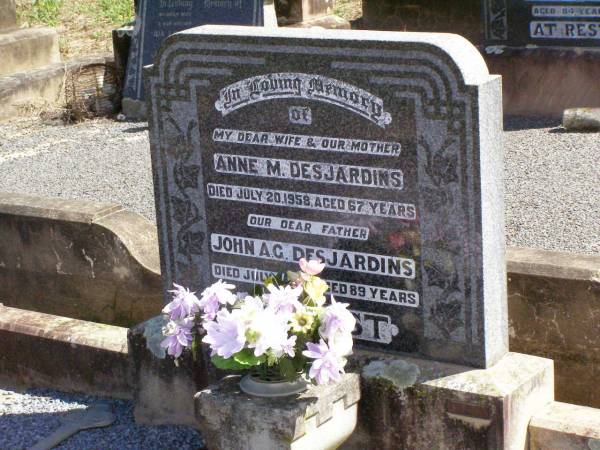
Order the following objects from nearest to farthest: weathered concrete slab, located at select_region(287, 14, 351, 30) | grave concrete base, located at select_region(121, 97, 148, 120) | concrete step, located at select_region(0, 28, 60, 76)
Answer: grave concrete base, located at select_region(121, 97, 148, 120)
concrete step, located at select_region(0, 28, 60, 76)
weathered concrete slab, located at select_region(287, 14, 351, 30)

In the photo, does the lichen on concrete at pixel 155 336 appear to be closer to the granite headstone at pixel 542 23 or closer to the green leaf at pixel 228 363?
the green leaf at pixel 228 363

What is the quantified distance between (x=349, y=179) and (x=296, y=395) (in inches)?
33.7

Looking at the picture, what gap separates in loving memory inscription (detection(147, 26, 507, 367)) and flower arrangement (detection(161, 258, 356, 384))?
33 cm

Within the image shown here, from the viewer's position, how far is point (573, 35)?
9211 millimetres

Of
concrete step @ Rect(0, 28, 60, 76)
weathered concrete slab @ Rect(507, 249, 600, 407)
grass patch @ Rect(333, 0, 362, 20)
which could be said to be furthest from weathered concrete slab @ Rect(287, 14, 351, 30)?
weathered concrete slab @ Rect(507, 249, 600, 407)

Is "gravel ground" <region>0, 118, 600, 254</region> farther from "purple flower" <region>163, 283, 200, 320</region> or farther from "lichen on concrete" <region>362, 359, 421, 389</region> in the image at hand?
"purple flower" <region>163, 283, 200, 320</region>

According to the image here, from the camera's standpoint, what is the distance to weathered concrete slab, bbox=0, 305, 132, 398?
17.1 feet

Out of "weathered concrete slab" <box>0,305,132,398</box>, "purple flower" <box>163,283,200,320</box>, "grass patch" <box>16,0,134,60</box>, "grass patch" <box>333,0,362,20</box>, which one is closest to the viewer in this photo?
"purple flower" <box>163,283,200,320</box>

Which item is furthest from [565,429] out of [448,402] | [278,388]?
[278,388]

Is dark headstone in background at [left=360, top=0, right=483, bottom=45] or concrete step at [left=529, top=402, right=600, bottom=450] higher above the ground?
dark headstone in background at [left=360, top=0, right=483, bottom=45]

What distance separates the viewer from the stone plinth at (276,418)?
392 cm

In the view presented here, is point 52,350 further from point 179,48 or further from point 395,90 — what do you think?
point 395,90

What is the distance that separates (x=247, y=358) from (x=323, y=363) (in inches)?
10.4

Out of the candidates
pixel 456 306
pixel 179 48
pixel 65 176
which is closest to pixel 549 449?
pixel 456 306
